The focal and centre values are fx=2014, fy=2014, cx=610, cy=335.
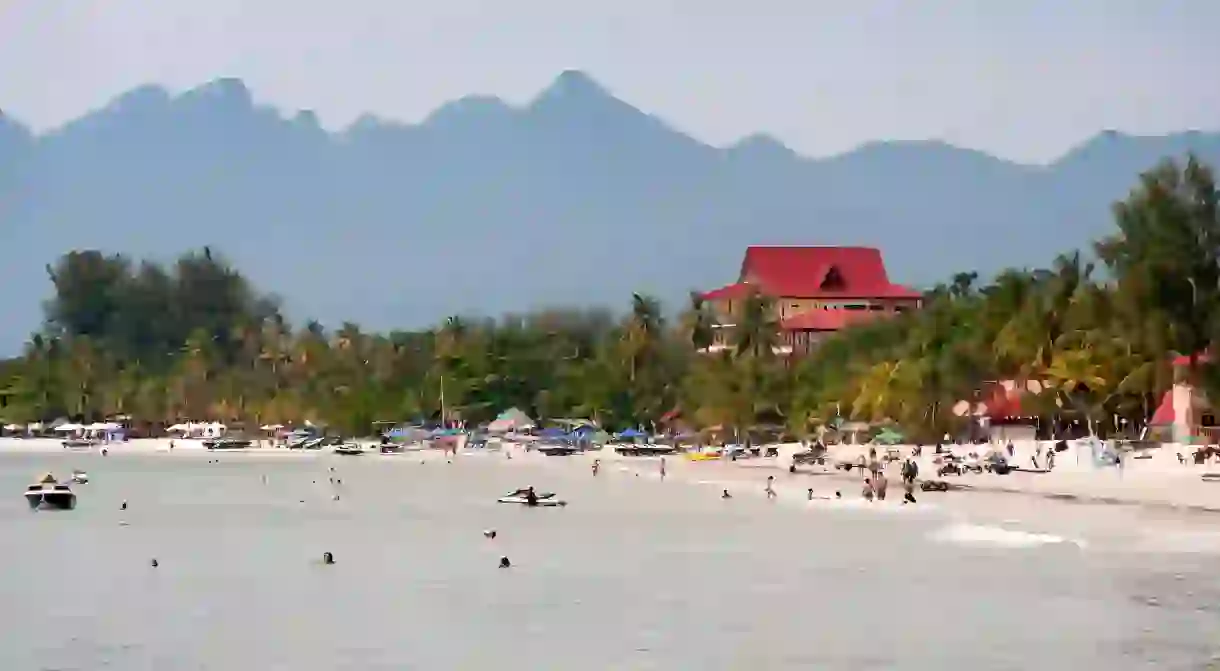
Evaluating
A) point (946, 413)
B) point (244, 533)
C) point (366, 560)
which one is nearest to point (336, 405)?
point (946, 413)

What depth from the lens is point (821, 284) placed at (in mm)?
192250

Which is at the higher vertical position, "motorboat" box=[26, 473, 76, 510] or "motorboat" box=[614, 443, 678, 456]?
"motorboat" box=[614, 443, 678, 456]

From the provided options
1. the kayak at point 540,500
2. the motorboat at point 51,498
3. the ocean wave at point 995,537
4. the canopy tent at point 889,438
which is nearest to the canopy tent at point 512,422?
the canopy tent at point 889,438

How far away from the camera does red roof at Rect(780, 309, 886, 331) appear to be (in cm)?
17376

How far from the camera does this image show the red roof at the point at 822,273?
19125 centimetres

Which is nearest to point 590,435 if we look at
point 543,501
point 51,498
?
point 543,501

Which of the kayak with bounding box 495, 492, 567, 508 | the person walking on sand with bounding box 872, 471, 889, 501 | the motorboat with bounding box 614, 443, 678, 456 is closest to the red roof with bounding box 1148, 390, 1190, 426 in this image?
the person walking on sand with bounding box 872, 471, 889, 501

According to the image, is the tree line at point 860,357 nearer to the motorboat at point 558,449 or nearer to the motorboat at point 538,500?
the motorboat at point 558,449

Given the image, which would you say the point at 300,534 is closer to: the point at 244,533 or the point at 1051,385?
the point at 244,533

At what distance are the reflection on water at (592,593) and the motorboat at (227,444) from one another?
110383 mm

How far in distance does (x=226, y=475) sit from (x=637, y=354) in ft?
132

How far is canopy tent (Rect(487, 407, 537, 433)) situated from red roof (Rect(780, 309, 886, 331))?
23.4 m

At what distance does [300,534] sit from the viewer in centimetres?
6656

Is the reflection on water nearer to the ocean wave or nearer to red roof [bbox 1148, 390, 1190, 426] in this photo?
the ocean wave
